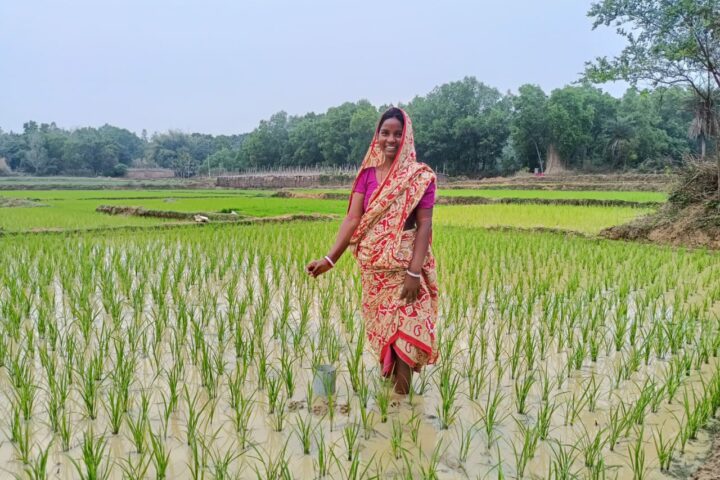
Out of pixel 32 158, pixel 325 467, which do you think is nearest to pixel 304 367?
pixel 325 467

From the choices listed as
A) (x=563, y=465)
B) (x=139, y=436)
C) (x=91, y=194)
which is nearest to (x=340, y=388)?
(x=139, y=436)

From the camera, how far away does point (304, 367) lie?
2775 mm

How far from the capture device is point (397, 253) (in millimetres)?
2352

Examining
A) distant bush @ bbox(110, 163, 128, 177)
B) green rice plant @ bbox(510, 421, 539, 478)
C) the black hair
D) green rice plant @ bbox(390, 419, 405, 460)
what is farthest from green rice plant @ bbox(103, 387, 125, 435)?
distant bush @ bbox(110, 163, 128, 177)

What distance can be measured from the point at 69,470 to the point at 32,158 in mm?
54128

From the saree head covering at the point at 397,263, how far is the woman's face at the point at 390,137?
1.2 inches

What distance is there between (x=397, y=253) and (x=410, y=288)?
0.18 meters

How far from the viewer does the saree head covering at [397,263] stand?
2352mm

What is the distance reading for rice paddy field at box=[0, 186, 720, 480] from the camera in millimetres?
1787

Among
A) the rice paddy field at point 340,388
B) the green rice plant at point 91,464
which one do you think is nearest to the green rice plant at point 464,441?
the rice paddy field at point 340,388

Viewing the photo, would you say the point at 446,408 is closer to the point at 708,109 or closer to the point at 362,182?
the point at 362,182

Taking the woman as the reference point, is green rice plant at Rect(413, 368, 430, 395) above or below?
below

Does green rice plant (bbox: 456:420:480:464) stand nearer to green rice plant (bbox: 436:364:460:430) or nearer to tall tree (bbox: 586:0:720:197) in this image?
green rice plant (bbox: 436:364:460:430)

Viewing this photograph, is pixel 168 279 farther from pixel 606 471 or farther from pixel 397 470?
pixel 606 471
